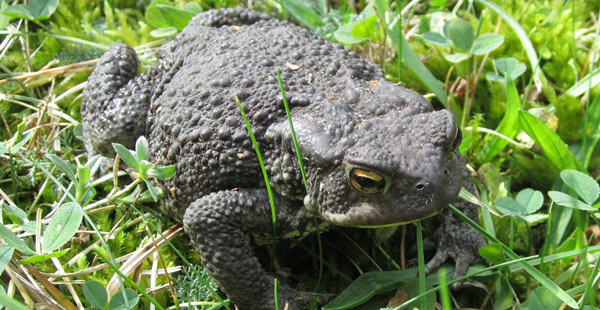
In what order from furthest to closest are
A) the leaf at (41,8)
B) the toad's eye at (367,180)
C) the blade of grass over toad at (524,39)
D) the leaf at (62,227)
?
the leaf at (41,8) → the blade of grass over toad at (524,39) → the leaf at (62,227) → the toad's eye at (367,180)

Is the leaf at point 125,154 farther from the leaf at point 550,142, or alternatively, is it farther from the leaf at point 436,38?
the leaf at point 550,142

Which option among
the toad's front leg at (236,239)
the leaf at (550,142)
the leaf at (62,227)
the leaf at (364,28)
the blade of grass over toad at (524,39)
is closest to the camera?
the leaf at (62,227)

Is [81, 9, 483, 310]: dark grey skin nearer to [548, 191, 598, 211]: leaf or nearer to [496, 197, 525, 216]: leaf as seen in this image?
[496, 197, 525, 216]: leaf

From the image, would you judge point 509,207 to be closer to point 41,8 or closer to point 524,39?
point 524,39

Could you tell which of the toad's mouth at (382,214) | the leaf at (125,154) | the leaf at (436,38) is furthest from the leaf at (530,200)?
the leaf at (125,154)

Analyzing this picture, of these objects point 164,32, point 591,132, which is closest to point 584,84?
point 591,132

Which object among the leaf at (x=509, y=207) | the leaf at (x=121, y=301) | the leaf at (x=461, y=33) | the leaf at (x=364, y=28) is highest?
the leaf at (x=364, y=28)

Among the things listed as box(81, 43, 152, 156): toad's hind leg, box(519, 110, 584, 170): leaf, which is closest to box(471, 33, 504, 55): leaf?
box(519, 110, 584, 170): leaf

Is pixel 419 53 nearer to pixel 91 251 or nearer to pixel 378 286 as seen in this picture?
pixel 378 286

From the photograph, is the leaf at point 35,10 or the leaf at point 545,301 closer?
the leaf at point 545,301
